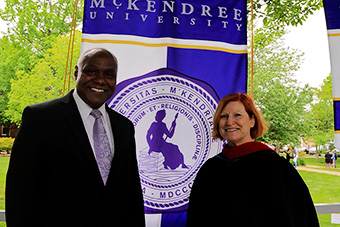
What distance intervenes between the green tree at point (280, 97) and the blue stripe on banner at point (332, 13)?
941cm

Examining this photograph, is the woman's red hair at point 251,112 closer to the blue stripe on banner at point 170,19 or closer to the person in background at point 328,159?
the blue stripe on banner at point 170,19

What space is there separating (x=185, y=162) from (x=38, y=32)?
30.6 ft

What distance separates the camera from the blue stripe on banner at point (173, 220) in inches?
85.7

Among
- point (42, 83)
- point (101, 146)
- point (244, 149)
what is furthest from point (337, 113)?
point (42, 83)

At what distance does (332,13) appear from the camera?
252 centimetres

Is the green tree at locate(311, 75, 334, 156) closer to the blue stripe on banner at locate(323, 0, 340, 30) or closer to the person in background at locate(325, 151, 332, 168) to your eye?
the person in background at locate(325, 151, 332, 168)

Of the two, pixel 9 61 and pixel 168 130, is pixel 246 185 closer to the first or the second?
pixel 168 130

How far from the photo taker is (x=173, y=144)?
2.23m

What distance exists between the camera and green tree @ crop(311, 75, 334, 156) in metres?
12.1

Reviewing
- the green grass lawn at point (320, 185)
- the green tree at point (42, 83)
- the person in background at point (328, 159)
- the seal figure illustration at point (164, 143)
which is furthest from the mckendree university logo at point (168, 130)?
the person in background at point (328, 159)

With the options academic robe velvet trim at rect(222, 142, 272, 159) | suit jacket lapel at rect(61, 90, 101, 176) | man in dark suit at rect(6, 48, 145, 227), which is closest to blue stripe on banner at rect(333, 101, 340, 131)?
academic robe velvet trim at rect(222, 142, 272, 159)

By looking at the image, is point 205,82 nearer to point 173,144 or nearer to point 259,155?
point 173,144

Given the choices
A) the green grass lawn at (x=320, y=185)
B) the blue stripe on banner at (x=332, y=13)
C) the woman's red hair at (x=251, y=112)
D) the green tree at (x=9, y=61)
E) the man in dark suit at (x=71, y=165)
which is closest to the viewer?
the man in dark suit at (x=71, y=165)

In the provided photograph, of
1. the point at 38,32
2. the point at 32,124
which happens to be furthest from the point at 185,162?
the point at 38,32
